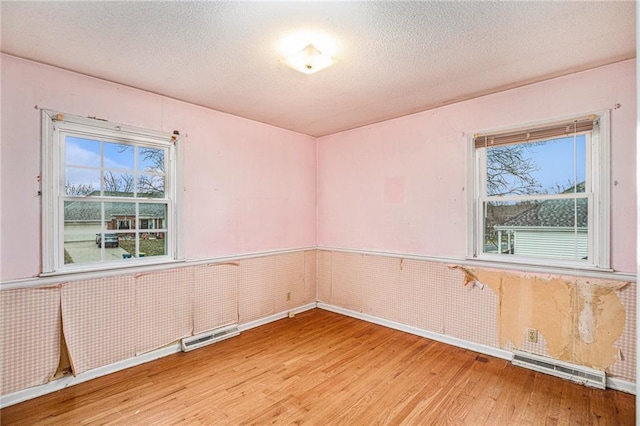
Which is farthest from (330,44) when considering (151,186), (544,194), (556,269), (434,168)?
(556,269)

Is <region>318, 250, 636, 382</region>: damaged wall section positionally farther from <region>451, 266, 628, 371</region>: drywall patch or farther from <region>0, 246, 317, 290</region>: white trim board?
<region>0, 246, 317, 290</region>: white trim board

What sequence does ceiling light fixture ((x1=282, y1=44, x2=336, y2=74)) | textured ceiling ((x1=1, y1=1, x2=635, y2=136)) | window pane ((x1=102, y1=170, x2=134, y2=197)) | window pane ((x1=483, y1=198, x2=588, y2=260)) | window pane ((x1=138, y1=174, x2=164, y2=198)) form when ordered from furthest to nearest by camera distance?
1. window pane ((x1=138, y1=174, x2=164, y2=198))
2. window pane ((x1=102, y1=170, x2=134, y2=197))
3. window pane ((x1=483, y1=198, x2=588, y2=260))
4. ceiling light fixture ((x1=282, y1=44, x2=336, y2=74))
5. textured ceiling ((x1=1, y1=1, x2=635, y2=136))

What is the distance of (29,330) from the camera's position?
2.38 m

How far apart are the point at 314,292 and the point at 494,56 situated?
3.66 meters

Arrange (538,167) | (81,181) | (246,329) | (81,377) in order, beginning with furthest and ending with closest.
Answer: (246,329) < (538,167) < (81,181) < (81,377)

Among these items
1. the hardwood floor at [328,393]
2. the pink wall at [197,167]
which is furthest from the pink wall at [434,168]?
the hardwood floor at [328,393]

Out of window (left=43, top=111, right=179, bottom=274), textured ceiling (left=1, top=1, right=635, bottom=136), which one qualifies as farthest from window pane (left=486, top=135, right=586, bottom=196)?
window (left=43, top=111, right=179, bottom=274)

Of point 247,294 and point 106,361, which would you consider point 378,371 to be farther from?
point 106,361

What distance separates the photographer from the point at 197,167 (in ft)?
11.1

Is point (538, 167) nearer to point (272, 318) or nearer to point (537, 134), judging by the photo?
point (537, 134)

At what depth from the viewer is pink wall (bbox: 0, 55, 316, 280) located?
2.33 m

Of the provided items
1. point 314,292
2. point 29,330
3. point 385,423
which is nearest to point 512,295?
point 385,423

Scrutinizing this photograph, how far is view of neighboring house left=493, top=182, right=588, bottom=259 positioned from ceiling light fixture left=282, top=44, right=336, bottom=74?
2317 mm

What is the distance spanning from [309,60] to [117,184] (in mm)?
2114
